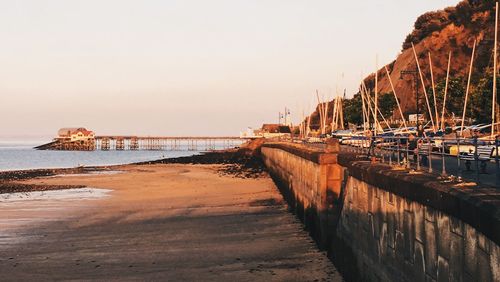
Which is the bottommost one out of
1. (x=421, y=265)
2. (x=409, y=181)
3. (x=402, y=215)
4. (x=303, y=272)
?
(x=303, y=272)

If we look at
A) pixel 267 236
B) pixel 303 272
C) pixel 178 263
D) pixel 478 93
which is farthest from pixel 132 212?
pixel 478 93

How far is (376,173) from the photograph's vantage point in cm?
1219

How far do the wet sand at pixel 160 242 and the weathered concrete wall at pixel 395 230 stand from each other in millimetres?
1638

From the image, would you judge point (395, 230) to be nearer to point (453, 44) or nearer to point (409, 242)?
point (409, 242)

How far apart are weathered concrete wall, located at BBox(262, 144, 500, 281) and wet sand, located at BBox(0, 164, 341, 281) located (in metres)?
1.64

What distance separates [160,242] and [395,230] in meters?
12.9

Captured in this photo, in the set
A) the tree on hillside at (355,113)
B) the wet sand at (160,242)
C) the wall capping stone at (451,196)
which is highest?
the tree on hillside at (355,113)

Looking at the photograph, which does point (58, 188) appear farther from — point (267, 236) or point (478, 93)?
point (478, 93)

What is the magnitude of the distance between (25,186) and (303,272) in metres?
41.4

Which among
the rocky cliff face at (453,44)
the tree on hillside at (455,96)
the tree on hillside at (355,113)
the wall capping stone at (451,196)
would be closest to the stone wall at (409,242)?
the wall capping stone at (451,196)

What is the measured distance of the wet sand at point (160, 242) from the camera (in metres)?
17.1

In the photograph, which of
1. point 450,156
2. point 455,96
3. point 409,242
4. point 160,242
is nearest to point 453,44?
point 455,96

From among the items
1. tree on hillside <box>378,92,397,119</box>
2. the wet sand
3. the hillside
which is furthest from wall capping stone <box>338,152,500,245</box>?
the hillside

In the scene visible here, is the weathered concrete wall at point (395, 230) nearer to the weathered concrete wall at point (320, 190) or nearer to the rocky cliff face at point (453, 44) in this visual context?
the weathered concrete wall at point (320, 190)
